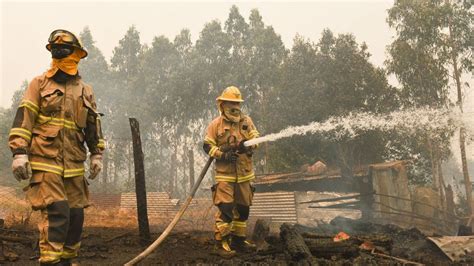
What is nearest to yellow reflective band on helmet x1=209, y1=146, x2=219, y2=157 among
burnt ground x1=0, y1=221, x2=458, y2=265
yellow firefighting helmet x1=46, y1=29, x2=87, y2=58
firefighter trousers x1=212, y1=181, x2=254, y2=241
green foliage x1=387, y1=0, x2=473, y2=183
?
firefighter trousers x1=212, y1=181, x2=254, y2=241

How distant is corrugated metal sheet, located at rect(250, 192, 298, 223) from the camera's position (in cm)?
1471

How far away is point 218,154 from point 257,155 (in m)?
19.0

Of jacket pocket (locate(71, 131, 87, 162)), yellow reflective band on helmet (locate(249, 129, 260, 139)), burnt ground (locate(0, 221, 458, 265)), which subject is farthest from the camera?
yellow reflective band on helmet (locate(249, 129, 260, 139))

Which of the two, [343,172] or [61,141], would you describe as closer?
[61,141]

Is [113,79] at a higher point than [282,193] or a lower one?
higher

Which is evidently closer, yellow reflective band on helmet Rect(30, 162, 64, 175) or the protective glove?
yellow reflective band on helmet Rect(30, 162, 64, 175)

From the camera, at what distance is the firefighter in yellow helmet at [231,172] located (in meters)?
5.90

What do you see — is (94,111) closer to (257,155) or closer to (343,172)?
(343,172)

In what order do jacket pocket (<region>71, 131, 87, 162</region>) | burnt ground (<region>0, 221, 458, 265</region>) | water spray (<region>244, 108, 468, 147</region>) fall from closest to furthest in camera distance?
jacket pocket (<region>71, 131, 87, 162</region>) → burnt ground (<region>0, 221, 458, 265</region>) → water spray (<region>244, 108, 468, 147</region>)

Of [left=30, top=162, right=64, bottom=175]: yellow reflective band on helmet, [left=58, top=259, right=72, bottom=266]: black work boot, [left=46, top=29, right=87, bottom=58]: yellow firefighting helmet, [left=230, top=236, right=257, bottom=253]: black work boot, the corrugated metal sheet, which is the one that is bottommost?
the corrugated metal sheet

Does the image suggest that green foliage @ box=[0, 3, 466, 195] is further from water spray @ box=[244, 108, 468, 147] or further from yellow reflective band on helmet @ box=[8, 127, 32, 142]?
yellow reflective band on helmet @ box=[8, 127, 32, 142]

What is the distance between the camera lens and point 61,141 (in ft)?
12.5

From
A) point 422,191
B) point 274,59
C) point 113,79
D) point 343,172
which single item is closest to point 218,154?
point 343,172

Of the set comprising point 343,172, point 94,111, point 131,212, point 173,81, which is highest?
point 173,81
